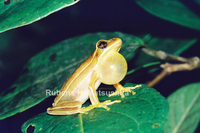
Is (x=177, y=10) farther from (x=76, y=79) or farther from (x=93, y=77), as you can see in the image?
(x=76, y=79)

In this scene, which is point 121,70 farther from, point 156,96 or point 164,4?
point 164,4

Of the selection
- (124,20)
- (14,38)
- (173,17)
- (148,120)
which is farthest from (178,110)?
(14,38)

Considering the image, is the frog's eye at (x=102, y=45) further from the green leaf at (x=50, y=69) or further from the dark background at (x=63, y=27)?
the dark background at (x=63, y=27)

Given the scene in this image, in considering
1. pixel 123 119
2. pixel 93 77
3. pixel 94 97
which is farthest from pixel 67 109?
pixel 123 119

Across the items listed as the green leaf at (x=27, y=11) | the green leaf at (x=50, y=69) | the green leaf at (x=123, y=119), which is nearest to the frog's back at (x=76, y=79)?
the green leaf at (x=50, y=69)

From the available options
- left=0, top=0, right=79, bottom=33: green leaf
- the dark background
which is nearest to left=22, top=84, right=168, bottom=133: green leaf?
left=0, top=0, right=79, bottom=33: green leaf
